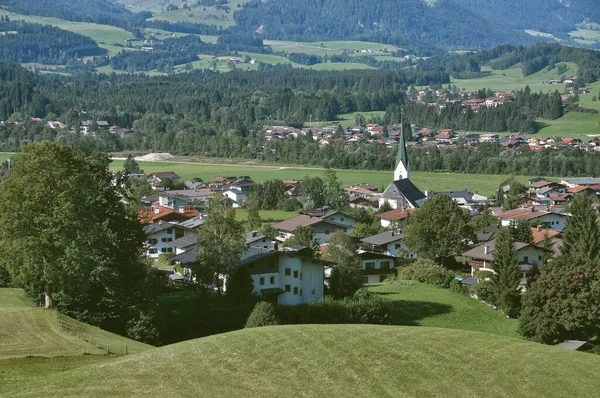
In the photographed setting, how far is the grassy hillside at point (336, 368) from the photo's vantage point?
56.1 ft

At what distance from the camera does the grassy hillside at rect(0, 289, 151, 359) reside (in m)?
19.7

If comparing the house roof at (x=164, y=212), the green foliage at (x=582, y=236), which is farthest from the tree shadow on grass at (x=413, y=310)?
the house roof at (x=164, y=212)

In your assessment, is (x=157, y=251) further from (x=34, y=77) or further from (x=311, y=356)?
(x=34, y=77)

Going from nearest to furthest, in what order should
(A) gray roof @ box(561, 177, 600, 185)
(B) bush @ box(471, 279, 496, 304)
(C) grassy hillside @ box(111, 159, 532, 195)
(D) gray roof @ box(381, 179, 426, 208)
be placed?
(B) bush @ box(471, 279, 496, 304) < (D) gray roof @ box(381, 179, 426, 208) < (A) gray roof @ box(561, 177, 600, 185) < (C) grassy hillside @ box(111, 159, 532, 195)

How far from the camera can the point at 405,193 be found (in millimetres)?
61438

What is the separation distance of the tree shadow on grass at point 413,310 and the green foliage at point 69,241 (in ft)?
28.0

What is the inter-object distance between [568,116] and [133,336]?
109 metres

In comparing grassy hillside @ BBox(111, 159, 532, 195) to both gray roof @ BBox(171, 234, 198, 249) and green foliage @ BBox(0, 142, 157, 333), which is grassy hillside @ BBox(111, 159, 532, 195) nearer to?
gray roof @ BBox(171, 234, 198, 249)

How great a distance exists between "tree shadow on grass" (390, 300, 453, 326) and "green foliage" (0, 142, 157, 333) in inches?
336

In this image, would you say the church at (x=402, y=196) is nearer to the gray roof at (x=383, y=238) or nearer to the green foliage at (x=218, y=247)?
the gray roof at (x=383, y=238)

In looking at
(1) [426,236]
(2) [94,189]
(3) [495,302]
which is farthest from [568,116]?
(2) [94,189]

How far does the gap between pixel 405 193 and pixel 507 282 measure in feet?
94.8

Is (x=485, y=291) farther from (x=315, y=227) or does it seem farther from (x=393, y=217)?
(x=393, y=217)

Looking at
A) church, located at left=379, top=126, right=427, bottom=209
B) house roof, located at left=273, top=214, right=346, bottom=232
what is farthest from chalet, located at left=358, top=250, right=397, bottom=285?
church, located at left=379, top=126, right=427, bottom=209
